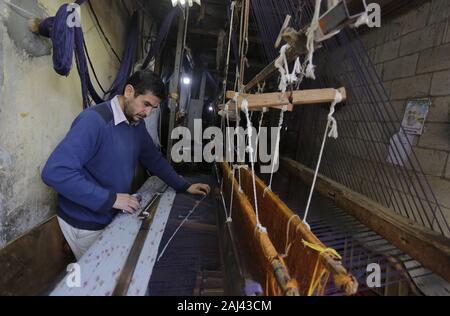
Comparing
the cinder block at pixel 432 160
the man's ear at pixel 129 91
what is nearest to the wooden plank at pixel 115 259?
the man's ear at pixel 129 91

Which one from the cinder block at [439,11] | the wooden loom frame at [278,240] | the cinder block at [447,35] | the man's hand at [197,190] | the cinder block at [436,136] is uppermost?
the cinder block at [439,11]

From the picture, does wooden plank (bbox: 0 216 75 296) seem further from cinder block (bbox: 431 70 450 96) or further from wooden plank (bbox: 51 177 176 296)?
cinder block (bbox: 431 70 450 96)

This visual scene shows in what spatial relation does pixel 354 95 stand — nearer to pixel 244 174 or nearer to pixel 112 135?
pixel 244 174

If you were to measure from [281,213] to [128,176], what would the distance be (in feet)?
3.95

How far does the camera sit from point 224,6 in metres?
4.13

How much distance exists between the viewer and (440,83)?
235 centimetres

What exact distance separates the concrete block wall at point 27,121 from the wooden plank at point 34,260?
201mm

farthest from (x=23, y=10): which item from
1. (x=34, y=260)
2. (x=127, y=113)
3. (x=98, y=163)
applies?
(x=34, y=260)

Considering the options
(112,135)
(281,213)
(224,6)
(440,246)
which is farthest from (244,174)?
(224,6)

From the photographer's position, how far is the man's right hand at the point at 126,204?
67.9 inches

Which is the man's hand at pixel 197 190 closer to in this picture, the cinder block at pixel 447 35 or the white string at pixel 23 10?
the white string at pixel 23 10

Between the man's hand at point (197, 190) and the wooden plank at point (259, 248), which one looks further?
the man's hand at point (197, 190)

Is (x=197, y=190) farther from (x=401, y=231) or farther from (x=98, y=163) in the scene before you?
(x=401, y=231)

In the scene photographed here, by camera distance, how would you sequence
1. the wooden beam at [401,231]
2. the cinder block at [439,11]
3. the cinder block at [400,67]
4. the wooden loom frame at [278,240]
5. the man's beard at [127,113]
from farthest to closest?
1. the cinder block at [400,67]
2. the cinder block at [439,11]
3. the man's beard at [127,113]
4. the wooden beam at [401,231]
5. the wooden loom frame at [278,240]
